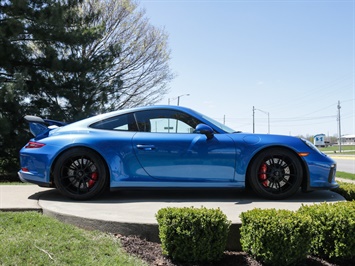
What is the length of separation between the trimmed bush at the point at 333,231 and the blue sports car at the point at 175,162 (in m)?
1.22

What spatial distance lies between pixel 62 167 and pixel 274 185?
2.71 metres

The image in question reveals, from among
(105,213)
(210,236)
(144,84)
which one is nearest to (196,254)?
(210,236)

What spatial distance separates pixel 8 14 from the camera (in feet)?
39.2

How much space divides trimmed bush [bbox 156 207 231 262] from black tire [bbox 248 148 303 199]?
5.20 ft

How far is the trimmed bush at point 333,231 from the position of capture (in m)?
2.94

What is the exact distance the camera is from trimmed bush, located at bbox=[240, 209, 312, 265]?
2.74 metres

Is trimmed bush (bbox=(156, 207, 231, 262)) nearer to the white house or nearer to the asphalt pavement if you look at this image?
the asphalt pavement

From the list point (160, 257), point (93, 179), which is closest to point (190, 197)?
point (93, 179)

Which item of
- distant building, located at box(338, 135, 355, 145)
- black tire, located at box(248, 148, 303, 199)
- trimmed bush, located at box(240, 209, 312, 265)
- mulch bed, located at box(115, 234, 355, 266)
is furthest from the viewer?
distant building, located at box(338, 135, 355, 145)

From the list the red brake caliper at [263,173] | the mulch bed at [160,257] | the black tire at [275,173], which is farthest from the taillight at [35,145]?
the red brake caliper at [263,173]

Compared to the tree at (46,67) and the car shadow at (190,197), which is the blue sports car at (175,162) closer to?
the car shadow at (190,197)

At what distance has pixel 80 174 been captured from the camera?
439 cm

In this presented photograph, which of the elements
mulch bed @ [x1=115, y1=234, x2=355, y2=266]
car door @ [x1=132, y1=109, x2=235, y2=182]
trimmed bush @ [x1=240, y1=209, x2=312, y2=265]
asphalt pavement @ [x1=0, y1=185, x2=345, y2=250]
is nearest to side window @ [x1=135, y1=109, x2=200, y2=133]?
car door @ [x1=132, y1=109, x2=235, y2=182]

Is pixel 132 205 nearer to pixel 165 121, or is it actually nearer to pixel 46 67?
pixel 165 121
